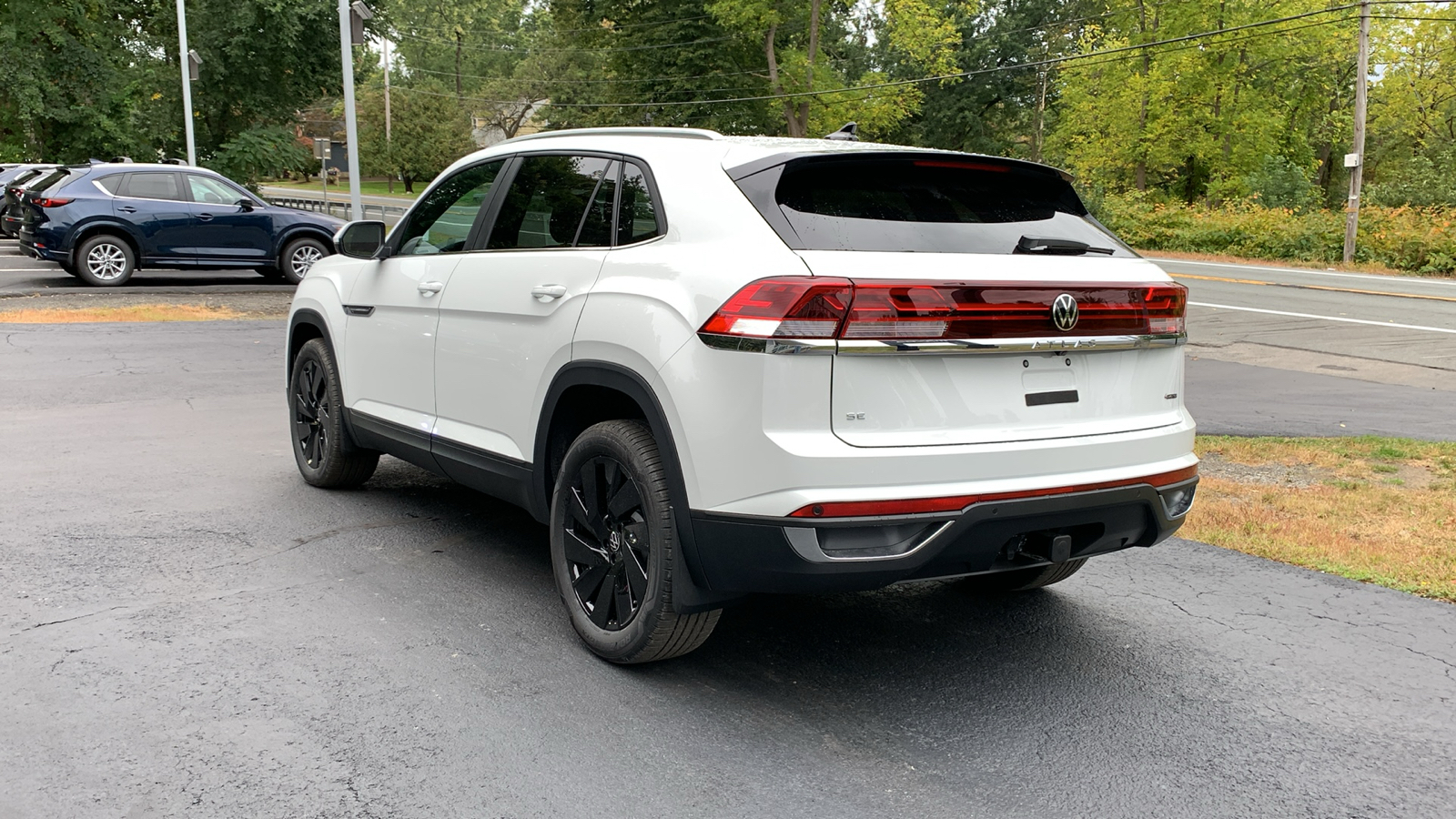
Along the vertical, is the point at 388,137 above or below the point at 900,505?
above

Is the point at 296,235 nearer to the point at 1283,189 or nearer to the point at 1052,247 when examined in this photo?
the point at 1052,247

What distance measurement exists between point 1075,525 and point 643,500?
1.35m

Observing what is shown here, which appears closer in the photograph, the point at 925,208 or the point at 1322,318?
the point at 925,208

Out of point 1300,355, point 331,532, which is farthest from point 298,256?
point 1300,355

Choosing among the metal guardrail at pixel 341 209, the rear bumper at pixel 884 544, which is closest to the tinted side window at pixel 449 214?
the rear bumper at pixel 884 544

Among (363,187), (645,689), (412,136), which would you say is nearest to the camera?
(645,689)

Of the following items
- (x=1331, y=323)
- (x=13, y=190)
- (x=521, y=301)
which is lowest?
(x=1331, y=323)

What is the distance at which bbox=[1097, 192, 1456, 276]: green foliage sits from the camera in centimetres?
2906

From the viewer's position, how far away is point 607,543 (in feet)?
13.2

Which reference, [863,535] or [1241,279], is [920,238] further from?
[1241,279]

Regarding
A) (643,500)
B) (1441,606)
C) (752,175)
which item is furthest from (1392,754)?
(752,175)

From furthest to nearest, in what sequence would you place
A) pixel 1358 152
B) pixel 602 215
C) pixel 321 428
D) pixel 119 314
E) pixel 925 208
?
pixel 1358 152, pixel 119 314, pixel 321 428, pixel 602 215, pixel 925 208

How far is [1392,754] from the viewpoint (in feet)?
11.4

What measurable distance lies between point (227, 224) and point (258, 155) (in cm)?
2047
